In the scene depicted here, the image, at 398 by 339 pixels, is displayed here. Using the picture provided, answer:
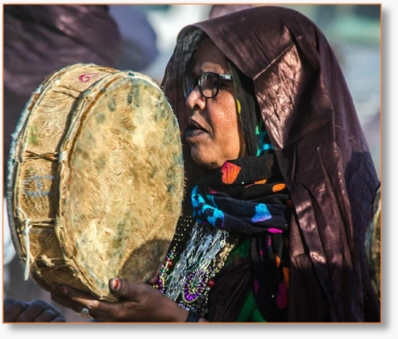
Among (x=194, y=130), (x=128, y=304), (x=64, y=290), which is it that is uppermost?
(x=194, y=130)

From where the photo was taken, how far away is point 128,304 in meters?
2.95

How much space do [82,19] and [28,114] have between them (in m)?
1.64

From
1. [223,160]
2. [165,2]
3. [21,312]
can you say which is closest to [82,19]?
[165,2]

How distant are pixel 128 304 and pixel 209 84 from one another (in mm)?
985

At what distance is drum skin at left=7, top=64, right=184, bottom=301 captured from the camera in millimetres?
2645

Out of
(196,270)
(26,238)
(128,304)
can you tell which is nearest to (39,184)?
(26,238)

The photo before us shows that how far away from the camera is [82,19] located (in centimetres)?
422

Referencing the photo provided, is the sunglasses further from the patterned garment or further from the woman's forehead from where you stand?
the patterned garment

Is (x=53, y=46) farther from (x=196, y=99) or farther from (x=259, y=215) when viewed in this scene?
(x=259, y=215)

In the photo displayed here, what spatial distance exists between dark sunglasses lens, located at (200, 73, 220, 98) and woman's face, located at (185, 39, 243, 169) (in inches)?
0.7

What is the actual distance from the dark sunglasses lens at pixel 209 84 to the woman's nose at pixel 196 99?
2cm

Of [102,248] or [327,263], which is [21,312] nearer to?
[102,248]

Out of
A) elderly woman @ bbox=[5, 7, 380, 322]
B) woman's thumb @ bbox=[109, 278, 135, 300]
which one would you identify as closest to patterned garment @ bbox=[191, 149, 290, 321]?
elderly woman @ bbox=[5, 7, 380, 322]

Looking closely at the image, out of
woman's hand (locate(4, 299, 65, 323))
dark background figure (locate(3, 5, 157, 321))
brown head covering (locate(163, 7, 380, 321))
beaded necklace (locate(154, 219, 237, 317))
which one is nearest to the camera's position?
brown head covering (locate(163, 7, 380, 321))
